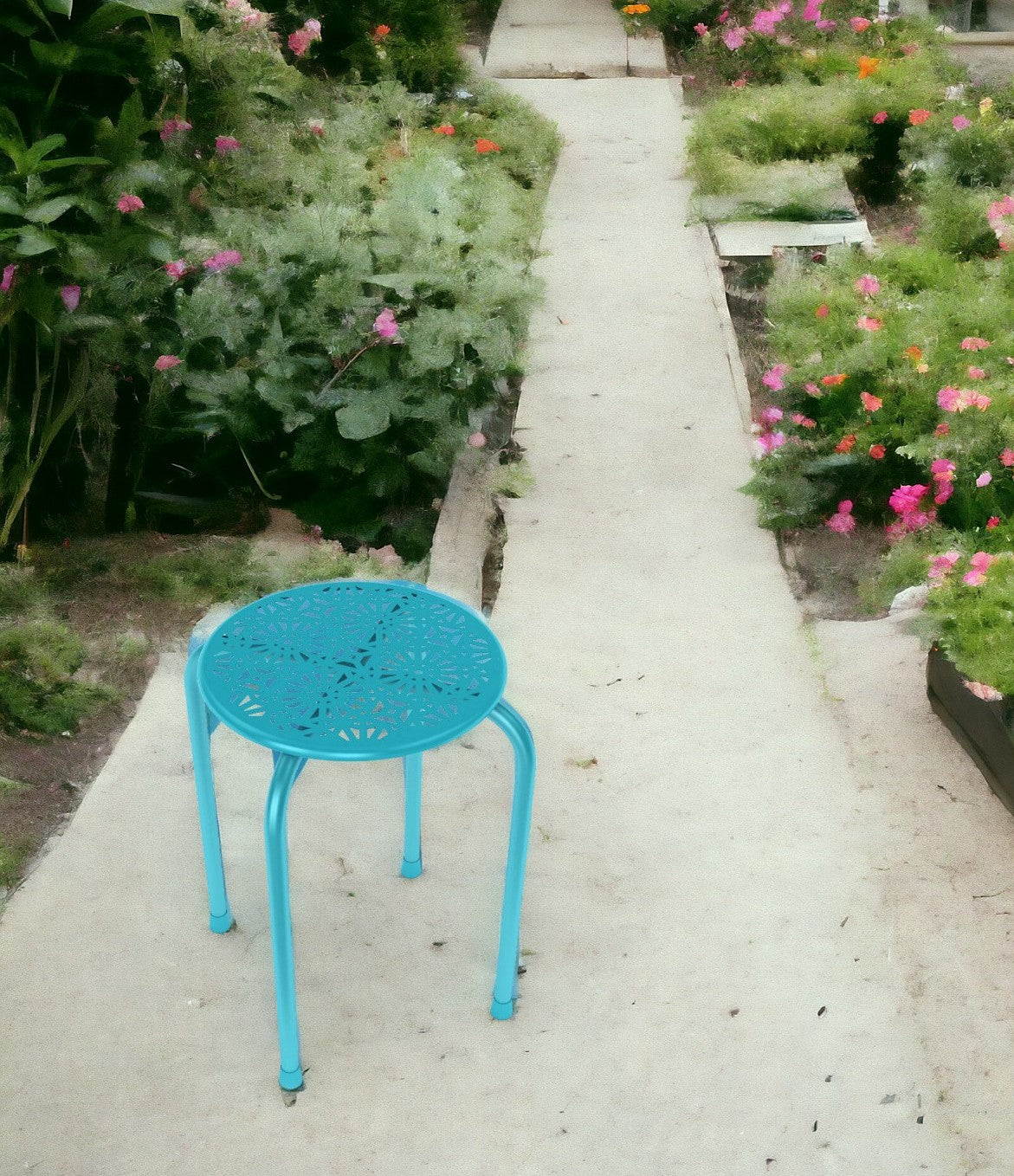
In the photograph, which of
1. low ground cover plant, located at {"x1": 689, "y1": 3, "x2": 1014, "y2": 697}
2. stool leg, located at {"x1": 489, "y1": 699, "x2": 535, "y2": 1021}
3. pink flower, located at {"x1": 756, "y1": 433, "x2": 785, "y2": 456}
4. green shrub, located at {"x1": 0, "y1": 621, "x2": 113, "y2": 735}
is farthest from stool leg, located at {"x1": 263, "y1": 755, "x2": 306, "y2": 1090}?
Answer: pink flower, located at {"x1": 756, "y1": 433, "x2": 785, "y2": 456}

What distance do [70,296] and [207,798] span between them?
62.0 inches

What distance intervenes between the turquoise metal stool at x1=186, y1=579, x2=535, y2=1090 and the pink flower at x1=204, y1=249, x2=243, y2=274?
1.61 m

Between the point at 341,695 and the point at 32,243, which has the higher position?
the point at 32,243

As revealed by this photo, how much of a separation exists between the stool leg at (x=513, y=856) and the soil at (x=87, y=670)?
3.50 feet

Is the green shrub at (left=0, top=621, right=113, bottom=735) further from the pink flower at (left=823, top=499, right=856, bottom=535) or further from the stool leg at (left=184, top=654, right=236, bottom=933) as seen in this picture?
the pink flower at (left=823, top=499, right=856, bottom=535)

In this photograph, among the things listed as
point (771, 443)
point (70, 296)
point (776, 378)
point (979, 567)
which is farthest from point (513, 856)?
point (776, 378)

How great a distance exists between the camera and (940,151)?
18.9 feet

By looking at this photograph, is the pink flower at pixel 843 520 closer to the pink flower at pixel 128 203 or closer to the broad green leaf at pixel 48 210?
the pink flower at pixel 128 203

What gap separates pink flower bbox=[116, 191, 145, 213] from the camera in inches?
131

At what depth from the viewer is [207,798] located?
238 cm

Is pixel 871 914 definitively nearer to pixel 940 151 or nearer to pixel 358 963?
pixel 358 963

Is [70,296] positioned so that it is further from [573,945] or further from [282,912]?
[573,945]

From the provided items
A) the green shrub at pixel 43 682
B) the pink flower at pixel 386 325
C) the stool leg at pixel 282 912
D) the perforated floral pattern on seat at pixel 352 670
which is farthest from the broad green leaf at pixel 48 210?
the stool leg at pixel 282 912

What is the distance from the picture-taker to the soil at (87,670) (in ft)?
9.27
